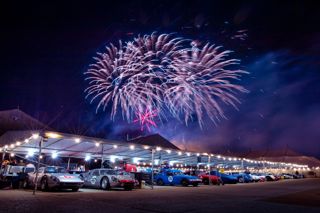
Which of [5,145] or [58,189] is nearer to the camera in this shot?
[58,189]

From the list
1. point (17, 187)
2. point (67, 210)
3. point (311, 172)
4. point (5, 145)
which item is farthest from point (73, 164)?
point (311, 172)

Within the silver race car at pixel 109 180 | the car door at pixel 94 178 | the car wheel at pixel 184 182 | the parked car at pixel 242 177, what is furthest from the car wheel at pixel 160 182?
the parked car at pixel 242 177

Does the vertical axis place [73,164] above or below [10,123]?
below

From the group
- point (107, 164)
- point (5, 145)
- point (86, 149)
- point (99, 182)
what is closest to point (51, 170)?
point (99, 182)

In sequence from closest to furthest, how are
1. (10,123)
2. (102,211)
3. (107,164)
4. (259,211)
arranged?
(102,211) → (259,211) → (107,164) → (10,123)

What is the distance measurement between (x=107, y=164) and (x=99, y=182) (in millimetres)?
17753

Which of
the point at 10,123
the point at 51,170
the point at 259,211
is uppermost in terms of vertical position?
the point at 10,123

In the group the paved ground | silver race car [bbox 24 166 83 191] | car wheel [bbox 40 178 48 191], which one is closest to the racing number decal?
silver race car [bbox 24 166 83 191]

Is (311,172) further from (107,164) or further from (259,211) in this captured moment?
(259,211)

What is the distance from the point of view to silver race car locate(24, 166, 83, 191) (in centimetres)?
1658

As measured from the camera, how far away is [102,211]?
859 centimetres

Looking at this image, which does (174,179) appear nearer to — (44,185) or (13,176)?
(44,185)

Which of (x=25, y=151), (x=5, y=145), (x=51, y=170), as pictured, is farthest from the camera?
(x=25, y=151)

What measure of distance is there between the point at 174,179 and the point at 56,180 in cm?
1292
